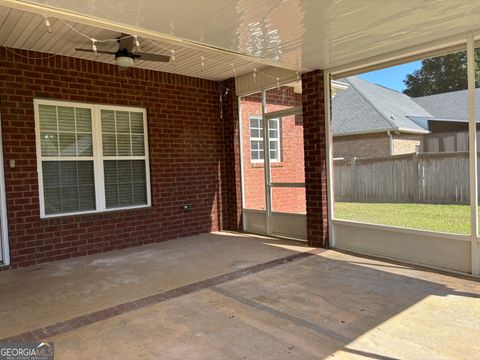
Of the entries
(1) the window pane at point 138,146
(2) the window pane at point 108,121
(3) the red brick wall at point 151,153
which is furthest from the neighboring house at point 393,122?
(2) the window pane at point 108,121

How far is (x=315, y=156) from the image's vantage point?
17.9 feet

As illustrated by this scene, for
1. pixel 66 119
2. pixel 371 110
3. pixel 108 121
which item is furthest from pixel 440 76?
pixel 66 119

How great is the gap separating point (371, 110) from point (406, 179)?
168 cm

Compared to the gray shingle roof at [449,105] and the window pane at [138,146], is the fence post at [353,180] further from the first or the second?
the window pane at [138,146]

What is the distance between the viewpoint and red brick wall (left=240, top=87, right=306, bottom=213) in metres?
6.20

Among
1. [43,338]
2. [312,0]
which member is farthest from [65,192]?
[312,0]

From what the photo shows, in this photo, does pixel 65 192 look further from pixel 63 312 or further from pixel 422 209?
pixel 422 209

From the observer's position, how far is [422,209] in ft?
15.4

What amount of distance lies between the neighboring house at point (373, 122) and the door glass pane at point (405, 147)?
15 millimetres

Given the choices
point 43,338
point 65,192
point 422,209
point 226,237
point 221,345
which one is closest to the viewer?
point 221,345

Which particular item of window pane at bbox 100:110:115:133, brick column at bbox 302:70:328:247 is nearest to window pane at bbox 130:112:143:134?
window pane at bbox 100:110:115:133

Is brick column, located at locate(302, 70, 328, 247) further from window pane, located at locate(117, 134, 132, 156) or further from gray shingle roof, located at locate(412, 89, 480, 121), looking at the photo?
window pane, located at locate(117, 134, 132, 156)

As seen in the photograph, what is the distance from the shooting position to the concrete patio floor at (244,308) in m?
2.54

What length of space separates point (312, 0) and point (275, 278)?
9.57ft
